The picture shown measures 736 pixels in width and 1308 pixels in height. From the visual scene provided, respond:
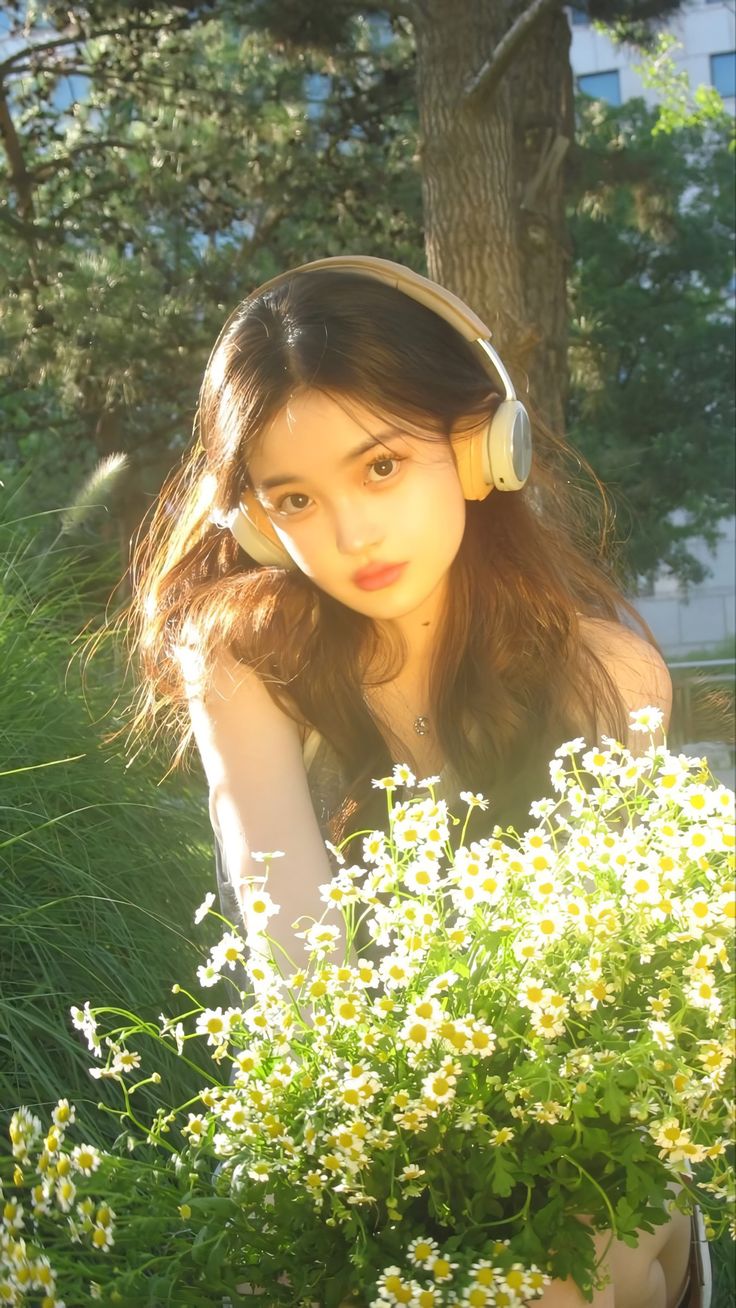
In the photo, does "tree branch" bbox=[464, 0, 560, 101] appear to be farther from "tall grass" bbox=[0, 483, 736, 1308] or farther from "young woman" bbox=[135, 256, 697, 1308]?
"young woman" bbox=[135, 256, 697, 1308]

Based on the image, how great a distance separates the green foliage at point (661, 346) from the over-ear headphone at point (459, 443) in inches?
406

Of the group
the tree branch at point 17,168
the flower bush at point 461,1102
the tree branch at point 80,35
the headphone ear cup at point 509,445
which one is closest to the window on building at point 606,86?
the tree branch at point 80,35

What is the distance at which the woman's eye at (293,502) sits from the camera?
5.84 feet

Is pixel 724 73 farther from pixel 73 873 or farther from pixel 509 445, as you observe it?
pixel 509 445

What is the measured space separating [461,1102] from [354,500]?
816mm

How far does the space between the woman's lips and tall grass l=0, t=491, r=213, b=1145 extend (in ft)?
1.93

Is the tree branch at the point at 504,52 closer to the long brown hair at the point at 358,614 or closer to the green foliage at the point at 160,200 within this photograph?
the long brown hair at the point at 358,614

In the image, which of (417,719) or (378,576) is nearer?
(378,576)

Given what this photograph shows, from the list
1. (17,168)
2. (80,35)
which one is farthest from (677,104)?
(17,168)

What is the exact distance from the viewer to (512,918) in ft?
3.86

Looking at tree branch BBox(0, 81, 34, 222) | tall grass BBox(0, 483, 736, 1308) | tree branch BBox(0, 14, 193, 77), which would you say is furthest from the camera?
tree branch BBox(0, 81, 34, 222)

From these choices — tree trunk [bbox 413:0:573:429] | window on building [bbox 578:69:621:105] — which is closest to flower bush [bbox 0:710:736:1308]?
tree trunk [bbox 413:0:573:429]

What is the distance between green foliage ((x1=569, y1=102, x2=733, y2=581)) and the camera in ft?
42.5

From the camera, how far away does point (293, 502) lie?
1794 mm
